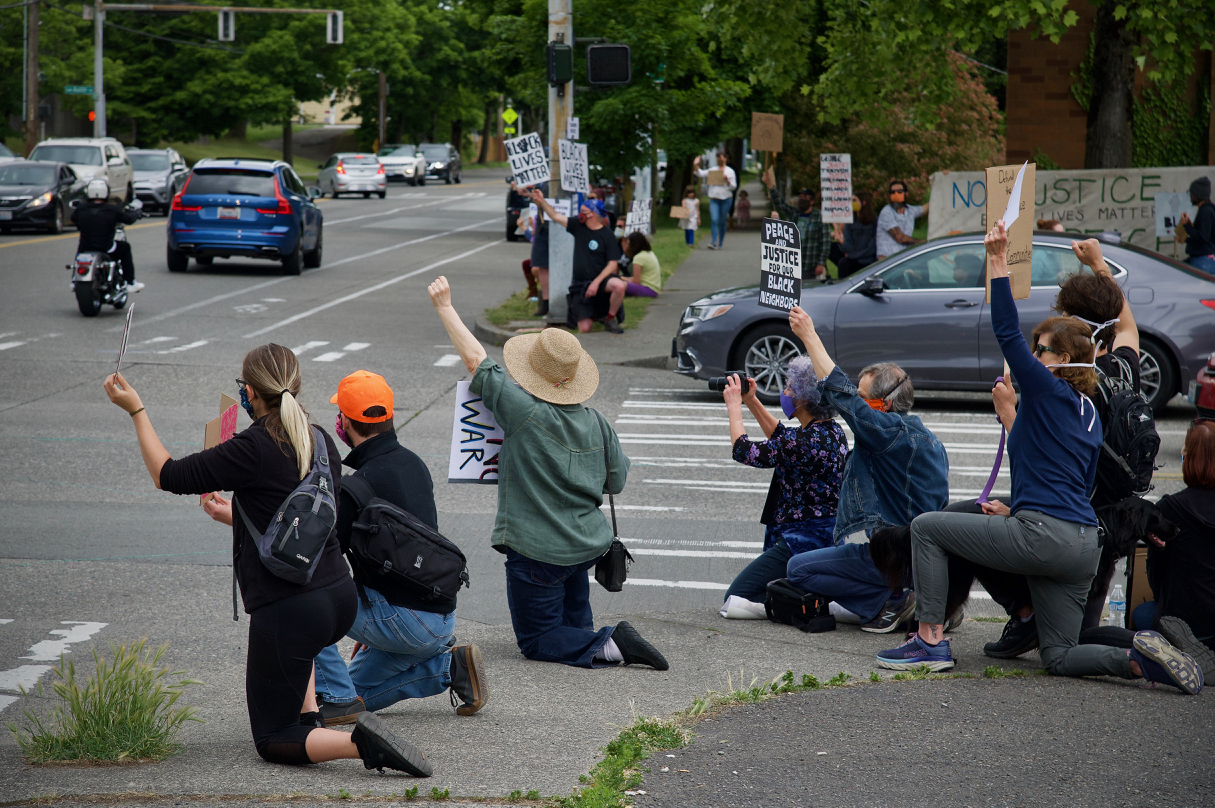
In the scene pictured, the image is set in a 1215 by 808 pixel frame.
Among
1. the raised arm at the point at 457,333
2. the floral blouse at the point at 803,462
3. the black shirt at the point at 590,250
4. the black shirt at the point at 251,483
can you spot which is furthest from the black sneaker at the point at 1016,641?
the black shirt at the point at 590,250

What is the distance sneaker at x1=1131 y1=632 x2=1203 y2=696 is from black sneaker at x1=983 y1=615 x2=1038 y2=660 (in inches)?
21.0

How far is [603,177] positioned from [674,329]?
10.6 m

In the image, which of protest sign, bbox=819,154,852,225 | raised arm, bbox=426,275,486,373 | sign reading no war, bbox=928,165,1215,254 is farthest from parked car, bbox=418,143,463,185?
raised arm, bbox=426,275,486,373

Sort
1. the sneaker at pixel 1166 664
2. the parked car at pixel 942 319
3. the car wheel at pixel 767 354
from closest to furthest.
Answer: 1. the sneaker at pixel 1166 664
2. the parked car at pixel 942 319
3. the car wheel at pixel 767 354

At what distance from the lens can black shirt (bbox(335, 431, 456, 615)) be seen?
4.68 metres

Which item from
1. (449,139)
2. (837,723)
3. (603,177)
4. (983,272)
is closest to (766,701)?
(837,723)

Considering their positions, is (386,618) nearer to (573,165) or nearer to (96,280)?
(573,165)

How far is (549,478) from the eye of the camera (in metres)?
5.33

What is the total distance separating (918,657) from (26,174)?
95.6ft

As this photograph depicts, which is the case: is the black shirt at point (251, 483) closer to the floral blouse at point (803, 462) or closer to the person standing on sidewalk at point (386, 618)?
the person standing on sidewalk at point (386, 618)

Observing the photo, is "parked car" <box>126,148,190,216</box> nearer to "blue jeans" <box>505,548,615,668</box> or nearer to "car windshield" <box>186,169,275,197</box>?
"car windshield" <box>186,169,275,197</box>

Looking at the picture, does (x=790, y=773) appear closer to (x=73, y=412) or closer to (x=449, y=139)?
(x=73, y=412)

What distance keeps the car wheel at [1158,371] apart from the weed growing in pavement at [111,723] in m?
10.1

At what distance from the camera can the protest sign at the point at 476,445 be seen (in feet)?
18.1
